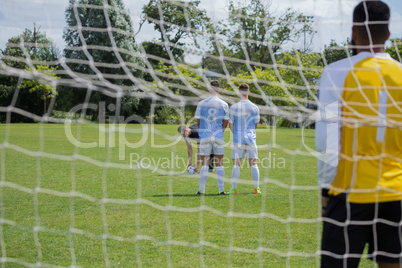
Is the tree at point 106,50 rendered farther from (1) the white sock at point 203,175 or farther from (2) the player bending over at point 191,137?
(1) the white sock at point 203,175

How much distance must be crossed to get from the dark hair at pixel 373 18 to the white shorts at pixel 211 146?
15.3 ft

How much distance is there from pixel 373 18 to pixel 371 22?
0.9 inches

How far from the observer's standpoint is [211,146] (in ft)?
22.9

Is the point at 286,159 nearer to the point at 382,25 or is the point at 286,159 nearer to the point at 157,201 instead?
the point at 157,201

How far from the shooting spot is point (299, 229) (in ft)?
16.3

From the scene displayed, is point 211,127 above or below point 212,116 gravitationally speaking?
below

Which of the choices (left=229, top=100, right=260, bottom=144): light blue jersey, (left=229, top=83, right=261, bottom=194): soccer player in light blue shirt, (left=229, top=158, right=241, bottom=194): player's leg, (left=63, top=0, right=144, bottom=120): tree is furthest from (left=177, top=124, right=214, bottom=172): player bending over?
(left=229, top=100, right=260, bottom=144): light blue jersey

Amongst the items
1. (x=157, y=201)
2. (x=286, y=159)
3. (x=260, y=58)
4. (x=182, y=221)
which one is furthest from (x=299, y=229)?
(x=260, y=58)

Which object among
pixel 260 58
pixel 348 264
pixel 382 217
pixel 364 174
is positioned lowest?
pixel 348 264

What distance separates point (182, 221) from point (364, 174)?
322 cm

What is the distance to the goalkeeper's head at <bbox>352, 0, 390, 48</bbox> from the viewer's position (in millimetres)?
2320

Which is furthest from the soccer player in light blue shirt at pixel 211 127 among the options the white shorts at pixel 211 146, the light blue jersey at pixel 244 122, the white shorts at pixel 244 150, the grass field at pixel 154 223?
the grass field at pixel 154 223

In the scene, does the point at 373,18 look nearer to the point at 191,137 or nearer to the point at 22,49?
the point at 22,49

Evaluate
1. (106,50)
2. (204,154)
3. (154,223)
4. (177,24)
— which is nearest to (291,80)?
(177,24)
